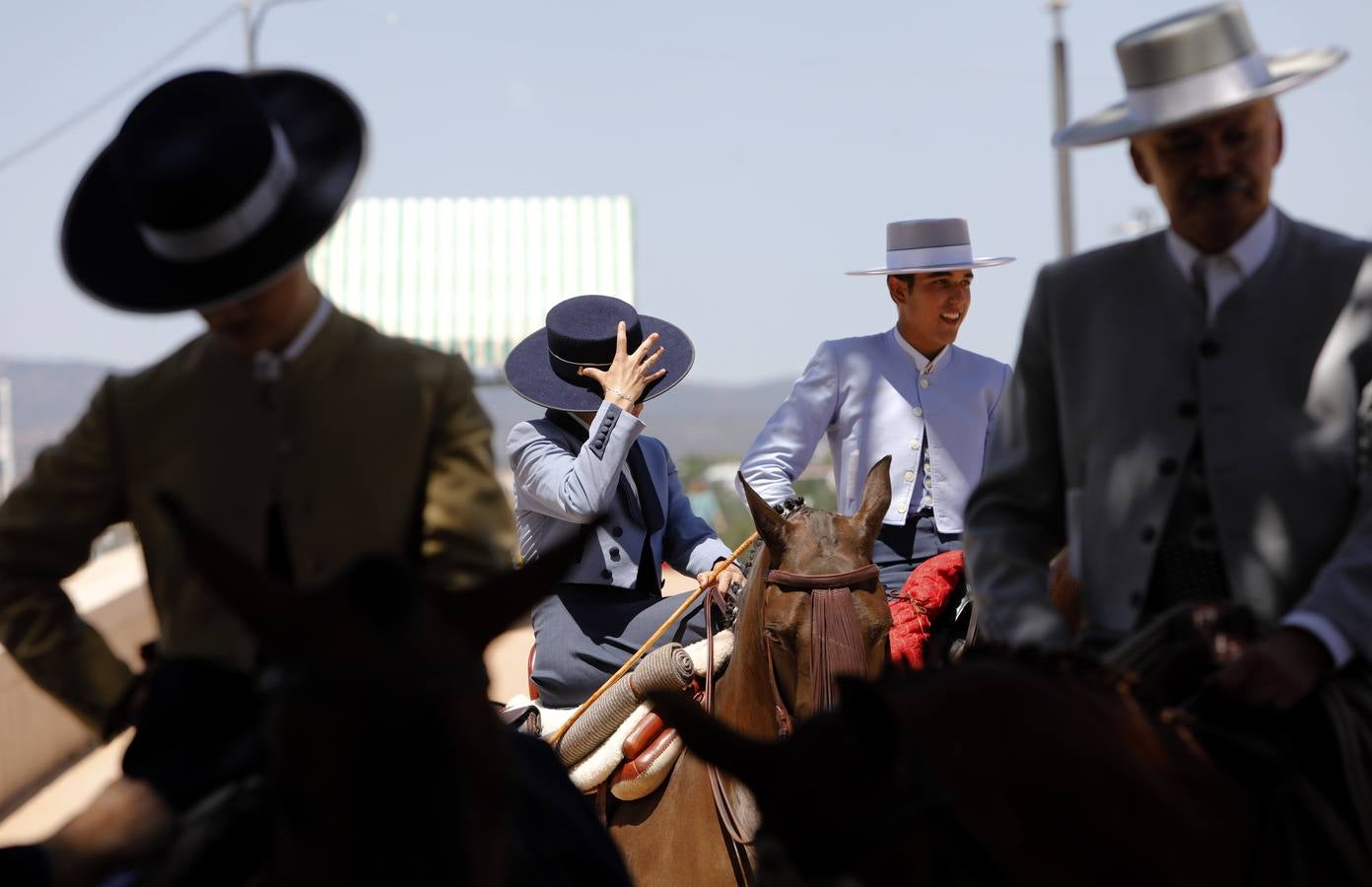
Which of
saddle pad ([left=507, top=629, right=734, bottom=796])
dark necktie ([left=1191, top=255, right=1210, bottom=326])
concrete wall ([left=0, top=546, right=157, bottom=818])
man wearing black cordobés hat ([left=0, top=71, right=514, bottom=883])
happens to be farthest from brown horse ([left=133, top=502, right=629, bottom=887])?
concrete wall ([left=0, top=546, right=157, bottom=818])

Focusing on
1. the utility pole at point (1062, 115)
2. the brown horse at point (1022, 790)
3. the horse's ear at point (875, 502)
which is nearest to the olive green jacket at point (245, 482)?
the brown horse at point (1022, 790)

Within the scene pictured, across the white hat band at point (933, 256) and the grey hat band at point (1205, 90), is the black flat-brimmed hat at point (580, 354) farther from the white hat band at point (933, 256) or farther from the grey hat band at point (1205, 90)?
the grey hat band at point (1205, 90)

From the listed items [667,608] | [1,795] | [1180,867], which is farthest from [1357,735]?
[1,795]

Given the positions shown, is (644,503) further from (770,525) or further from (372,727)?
(372,727)

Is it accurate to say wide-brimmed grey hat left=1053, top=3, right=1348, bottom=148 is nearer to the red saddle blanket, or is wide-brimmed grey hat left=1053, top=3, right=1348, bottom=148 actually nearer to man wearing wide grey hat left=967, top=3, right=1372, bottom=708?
man wearing wide grey hat left=967, top=3, right=1372, bottom=708

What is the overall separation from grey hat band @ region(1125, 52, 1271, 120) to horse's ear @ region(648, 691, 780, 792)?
5.17 feet

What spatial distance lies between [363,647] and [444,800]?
0.94 feet

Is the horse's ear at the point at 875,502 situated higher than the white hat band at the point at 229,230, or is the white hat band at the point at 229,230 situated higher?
the white hat band at the point at 229,230

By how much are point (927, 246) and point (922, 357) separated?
508mm

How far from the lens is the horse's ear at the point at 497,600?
260 centimetres

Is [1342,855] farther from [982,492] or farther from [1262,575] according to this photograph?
[982,492]

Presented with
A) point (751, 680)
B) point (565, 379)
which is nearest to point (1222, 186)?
point (751, 680)

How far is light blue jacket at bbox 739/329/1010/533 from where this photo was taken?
21.4 ft

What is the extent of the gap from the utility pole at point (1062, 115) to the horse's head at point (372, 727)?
18.8 metres
